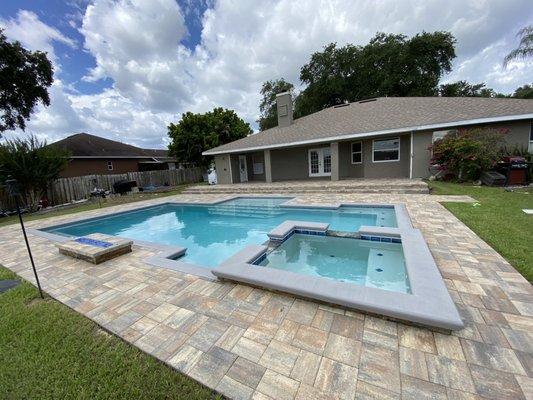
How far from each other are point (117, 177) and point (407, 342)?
20174 mm

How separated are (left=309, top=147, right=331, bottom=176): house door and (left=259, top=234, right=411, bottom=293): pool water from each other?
33.4ft

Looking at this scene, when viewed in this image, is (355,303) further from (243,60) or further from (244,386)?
(243,60)

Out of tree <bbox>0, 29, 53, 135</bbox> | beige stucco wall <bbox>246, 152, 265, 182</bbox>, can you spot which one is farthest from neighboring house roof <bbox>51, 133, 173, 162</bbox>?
beige stucco wall <bbox>246, 152, 265, 182</bbox>

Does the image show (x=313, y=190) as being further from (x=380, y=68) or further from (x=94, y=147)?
(x=94, y=147)

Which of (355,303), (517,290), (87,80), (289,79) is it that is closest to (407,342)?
(355,303)

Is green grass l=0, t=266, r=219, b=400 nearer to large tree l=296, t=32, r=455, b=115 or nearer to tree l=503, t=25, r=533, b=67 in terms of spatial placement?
tree l=503, t=25, r=533, b=67

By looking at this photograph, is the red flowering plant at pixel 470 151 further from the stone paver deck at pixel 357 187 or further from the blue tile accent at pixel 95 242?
the blue tile accent at pixel 95 242

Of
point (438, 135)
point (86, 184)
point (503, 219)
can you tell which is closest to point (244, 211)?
point (503, 219)

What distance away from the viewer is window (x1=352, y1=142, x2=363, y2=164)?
45.0 ft

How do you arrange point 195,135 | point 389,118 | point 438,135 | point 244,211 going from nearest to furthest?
point 244,211 → point 438,135 → point 389,118 → point 195,135

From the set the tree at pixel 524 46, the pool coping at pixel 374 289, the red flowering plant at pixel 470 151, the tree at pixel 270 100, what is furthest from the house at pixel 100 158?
the tree at pixel 524 46

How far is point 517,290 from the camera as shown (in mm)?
2748

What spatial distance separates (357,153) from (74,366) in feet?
47.2

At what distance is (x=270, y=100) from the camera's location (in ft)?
104
